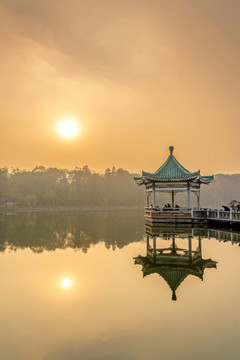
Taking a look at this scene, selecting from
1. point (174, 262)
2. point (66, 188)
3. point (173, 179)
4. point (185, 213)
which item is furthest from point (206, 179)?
point (66, 188)

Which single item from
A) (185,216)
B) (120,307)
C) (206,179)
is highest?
(206,179)

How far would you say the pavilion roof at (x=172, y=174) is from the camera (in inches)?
898

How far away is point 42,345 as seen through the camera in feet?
13.7

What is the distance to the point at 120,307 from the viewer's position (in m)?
5.58

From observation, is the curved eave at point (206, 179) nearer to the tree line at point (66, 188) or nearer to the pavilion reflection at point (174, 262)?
the pavilion reflection at point (174, 262)

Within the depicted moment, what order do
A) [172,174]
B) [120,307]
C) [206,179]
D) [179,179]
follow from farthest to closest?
[206,179]
[172,174]
[179,179]
[120,307]

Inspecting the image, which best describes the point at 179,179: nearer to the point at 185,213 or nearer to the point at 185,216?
the point at 185,213

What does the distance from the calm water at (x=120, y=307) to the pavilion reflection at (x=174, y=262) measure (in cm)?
3

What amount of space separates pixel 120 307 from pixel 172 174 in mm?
18662

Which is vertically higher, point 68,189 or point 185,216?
point 68,189

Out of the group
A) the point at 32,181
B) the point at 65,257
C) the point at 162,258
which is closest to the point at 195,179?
the point at 162,258

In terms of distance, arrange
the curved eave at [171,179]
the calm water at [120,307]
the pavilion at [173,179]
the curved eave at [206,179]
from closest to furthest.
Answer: the calm water at [120,307]
the curved eave at [171,179]
the pavilion at [173,179]
the curved eave at [206,179]

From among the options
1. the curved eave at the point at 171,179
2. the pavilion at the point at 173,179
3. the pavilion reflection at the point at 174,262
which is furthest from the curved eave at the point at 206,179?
the pavilion reflection at the point at 174,262

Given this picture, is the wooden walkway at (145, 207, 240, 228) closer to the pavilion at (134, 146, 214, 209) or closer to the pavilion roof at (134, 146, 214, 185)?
the pavilion at (134, 146, 214, 209)
